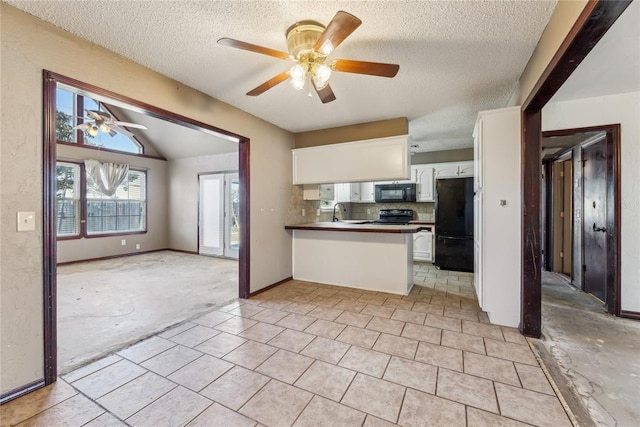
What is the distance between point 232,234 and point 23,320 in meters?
4.66

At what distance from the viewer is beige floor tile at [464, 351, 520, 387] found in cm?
181

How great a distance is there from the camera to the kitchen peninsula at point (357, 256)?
356 cm

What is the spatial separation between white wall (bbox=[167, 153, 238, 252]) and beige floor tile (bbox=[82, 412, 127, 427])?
5.45m

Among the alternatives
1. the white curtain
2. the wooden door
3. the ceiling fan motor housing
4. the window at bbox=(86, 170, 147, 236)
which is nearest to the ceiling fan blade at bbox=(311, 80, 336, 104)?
the ceiling fan motor housing

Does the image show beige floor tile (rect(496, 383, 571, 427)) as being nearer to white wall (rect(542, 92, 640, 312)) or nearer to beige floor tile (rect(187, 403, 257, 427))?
beige floor tile (rect(187, 403, 257, 427))

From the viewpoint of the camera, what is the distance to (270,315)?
9.50ft

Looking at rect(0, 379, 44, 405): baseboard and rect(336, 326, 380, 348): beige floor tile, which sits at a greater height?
rect(0, 379, 44, 405): baseboard

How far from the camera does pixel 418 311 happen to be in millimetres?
2982

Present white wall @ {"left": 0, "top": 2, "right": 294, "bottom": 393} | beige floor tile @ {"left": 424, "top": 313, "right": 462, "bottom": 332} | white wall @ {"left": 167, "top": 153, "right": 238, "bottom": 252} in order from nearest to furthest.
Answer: white wall @ {"left": 0, "top": 2, "right": 294, "bottom": 393}, beige floor tile @ {"left": 424, "top": 313, "right": 462, "bottom": 332}, white wall @ {"left": 167, "top": 153, "right": 238, "bottom": 252}

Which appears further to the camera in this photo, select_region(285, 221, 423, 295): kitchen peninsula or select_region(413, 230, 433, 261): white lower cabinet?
select_region(413, 230, 433, 261): white lower cabinet

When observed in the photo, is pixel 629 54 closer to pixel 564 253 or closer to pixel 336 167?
pixel 336 167

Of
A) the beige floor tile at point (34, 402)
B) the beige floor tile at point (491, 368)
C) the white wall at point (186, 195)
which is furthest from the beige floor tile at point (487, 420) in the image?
the white wall at point (186, 195)

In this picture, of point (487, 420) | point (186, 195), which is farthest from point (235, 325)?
point (186, 195)

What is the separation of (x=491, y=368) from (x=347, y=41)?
2.63 meters
